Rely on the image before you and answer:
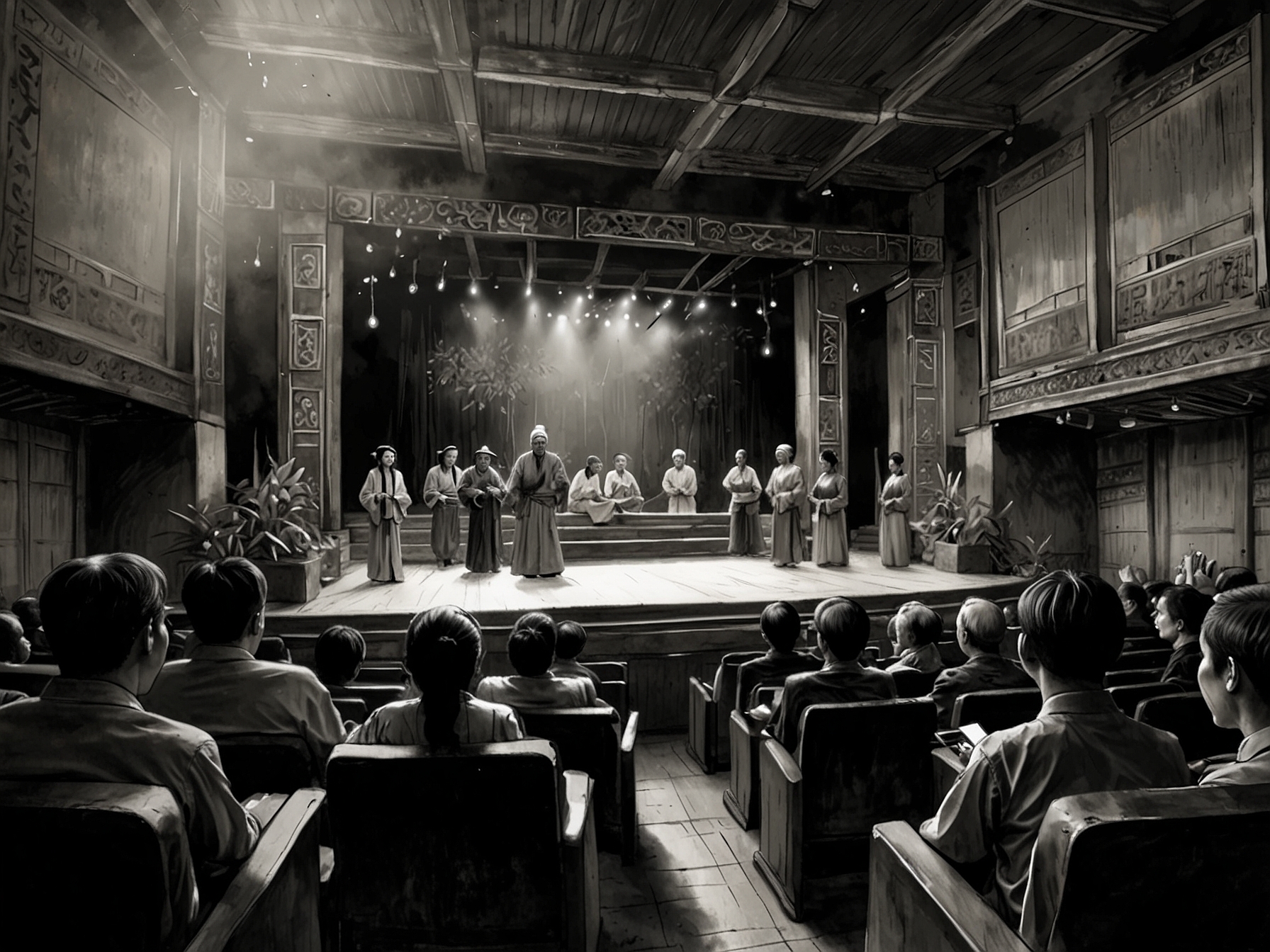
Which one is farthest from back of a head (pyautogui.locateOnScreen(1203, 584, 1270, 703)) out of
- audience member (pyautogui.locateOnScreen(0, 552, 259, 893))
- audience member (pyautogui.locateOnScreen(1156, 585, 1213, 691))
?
audience member (pyautogui.locateOnScreen(0, 552, 259, 893))

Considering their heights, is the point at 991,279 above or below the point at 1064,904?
above

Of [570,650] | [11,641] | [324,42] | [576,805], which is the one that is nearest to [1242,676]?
[576,805]

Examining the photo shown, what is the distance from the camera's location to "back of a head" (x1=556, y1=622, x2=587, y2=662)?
10.0 feet

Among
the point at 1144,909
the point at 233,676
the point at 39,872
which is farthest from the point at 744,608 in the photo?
the point at 39,872

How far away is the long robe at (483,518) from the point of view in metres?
7.86

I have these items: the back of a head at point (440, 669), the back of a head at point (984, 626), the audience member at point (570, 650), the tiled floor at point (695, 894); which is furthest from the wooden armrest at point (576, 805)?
the back of a head at point (984, 626)

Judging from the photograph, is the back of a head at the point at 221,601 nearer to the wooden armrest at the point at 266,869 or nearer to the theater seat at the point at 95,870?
the wooden armrest at the point at 266,869

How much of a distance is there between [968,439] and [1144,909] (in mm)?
8627

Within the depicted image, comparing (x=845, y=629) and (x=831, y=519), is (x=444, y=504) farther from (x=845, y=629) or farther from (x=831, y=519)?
(x=845, y=629)

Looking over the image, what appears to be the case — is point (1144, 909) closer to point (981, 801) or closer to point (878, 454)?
point (981, 801)

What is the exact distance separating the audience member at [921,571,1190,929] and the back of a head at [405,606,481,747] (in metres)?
1.04

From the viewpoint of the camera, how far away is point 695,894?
8.32 feet

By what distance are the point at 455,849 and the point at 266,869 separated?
16.0 inches

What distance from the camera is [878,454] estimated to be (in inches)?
503
